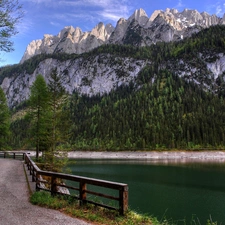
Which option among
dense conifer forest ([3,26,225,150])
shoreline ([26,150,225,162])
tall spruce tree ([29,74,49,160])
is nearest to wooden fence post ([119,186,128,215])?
tall spruce tree ([29,74,49,160])

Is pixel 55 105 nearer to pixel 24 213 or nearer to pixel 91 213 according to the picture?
pixel 24 213

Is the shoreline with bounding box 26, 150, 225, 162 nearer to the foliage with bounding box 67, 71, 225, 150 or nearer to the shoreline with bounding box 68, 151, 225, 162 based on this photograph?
the shoreline with bounding box 68, 151, 225, 162

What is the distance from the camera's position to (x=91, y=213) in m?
8.20

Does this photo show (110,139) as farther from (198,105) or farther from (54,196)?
(54,196)

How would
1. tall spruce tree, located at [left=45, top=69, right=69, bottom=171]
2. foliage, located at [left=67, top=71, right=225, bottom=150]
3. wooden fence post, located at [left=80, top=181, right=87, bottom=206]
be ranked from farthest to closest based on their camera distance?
foliage, located at [left=67, top=71, right=225, bottom=150] → tall spruce tree, located at [left=45, top=69, right=69, bottom=171] → wooden fence post, located at [left=80, top=181, right=87, bottom=206]

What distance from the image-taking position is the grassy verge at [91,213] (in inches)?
290

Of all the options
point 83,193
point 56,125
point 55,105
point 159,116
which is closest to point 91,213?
point 83,193

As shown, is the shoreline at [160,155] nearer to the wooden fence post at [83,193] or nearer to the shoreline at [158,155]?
the shoreline at [158,155]

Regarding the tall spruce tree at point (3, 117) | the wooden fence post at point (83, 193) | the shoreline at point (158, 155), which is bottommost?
the shoreline at point (158, 155)

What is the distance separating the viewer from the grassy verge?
24.2 ft

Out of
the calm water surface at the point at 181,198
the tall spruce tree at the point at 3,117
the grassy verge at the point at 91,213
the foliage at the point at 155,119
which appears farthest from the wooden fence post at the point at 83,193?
the foliage at the point at 155,119

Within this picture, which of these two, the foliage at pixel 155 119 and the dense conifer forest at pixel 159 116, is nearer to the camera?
the foliage at pixel 155 119

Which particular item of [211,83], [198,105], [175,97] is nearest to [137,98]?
[175,97]

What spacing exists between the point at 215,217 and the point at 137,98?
155 m
